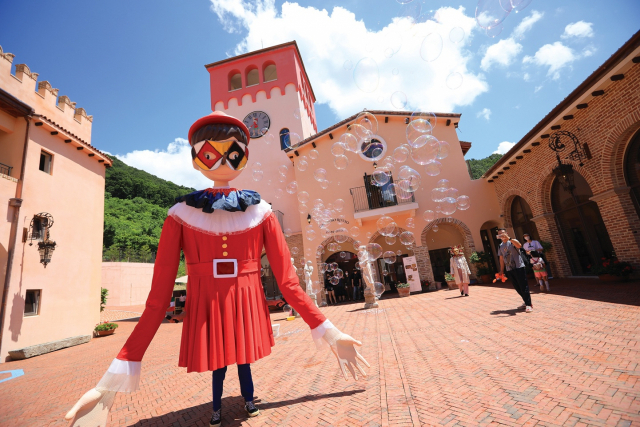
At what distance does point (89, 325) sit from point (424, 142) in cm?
1436

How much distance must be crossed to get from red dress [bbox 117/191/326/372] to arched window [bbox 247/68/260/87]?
20.8 meters

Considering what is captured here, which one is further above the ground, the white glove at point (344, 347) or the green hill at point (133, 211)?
the green hill at point (133, 211)

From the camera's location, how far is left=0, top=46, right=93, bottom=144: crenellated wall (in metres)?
9.98

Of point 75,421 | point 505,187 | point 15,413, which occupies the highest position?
point 505,187

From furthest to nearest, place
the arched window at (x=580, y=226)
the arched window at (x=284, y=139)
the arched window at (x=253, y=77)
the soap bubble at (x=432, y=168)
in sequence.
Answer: the arched window at (x=253, y=77)
the arched window at (x=284, y=139)
the soap bubble at (x=432, y=168)
the arched window at (x=580, y=226)

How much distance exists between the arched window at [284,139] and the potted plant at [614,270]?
15.5m

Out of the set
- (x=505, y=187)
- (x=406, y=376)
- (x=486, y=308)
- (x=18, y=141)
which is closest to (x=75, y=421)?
(x=406, y=376)

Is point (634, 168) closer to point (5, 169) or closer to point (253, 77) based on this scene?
point (5, 169)

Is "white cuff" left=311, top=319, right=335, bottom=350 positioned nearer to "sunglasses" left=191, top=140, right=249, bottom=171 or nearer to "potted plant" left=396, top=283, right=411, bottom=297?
"sunglasses" left=191, top=140, right=249, bottom=171

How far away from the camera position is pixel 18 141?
31.9ft

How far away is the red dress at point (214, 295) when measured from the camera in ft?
7.43

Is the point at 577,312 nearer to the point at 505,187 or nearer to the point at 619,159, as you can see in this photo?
the point at 619,159

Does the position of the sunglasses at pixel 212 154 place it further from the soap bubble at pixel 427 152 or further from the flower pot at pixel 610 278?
the flower pot at pixel 610 278

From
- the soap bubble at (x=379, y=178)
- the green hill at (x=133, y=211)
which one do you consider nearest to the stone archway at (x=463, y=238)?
the soap bubble at (x=379, y=178)
